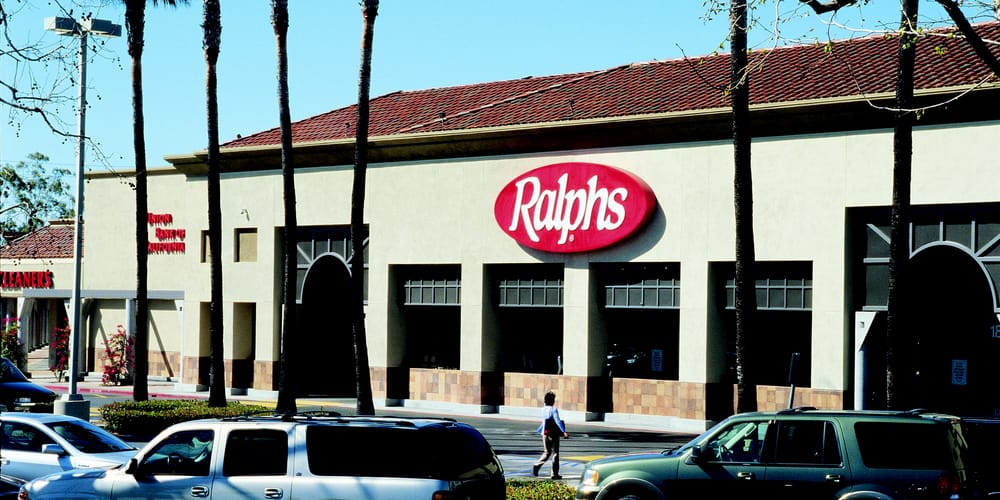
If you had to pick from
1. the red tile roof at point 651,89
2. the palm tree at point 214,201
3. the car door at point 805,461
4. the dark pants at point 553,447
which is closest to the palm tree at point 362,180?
the palm tree at point 214,201

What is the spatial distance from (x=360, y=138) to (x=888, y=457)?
67.4 ft

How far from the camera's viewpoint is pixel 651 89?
3941 cm

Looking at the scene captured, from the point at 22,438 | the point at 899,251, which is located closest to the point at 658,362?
the point at 899,251

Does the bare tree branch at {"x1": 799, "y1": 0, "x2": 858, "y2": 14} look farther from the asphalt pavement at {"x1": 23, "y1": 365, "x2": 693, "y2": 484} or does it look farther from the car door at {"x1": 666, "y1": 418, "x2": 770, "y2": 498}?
the asphalt pavement at {"x1": 23, "y1": 365, "x2": 693, "y2": 484}

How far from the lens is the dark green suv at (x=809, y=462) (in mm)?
15180

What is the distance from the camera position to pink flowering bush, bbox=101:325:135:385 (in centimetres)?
5147

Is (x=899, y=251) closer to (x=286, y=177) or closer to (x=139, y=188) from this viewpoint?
(x=286, y=177)

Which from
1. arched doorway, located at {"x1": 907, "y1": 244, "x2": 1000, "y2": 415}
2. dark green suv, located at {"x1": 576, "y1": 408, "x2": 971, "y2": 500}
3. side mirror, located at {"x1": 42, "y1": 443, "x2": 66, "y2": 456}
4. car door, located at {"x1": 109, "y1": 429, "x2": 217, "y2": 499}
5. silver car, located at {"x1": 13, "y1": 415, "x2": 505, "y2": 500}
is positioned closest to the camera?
silver car, located at {"x1": 13, "y1": 415, "x2": 505, "y2": 500}

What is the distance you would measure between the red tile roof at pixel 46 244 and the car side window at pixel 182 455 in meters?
44.8

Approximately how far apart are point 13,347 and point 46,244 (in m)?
10.7

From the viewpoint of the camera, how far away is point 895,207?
70.8ft

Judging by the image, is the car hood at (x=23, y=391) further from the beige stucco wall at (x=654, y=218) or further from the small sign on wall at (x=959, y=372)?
the small sign on wall at (x=959, y=372)

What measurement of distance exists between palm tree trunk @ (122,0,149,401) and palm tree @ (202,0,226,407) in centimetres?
183

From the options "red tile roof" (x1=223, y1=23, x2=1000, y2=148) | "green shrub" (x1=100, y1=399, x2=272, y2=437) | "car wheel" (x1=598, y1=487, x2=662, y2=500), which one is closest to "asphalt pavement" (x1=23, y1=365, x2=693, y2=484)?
"green shrub" (x1=100, y1=399, x2=272, y2=437)
